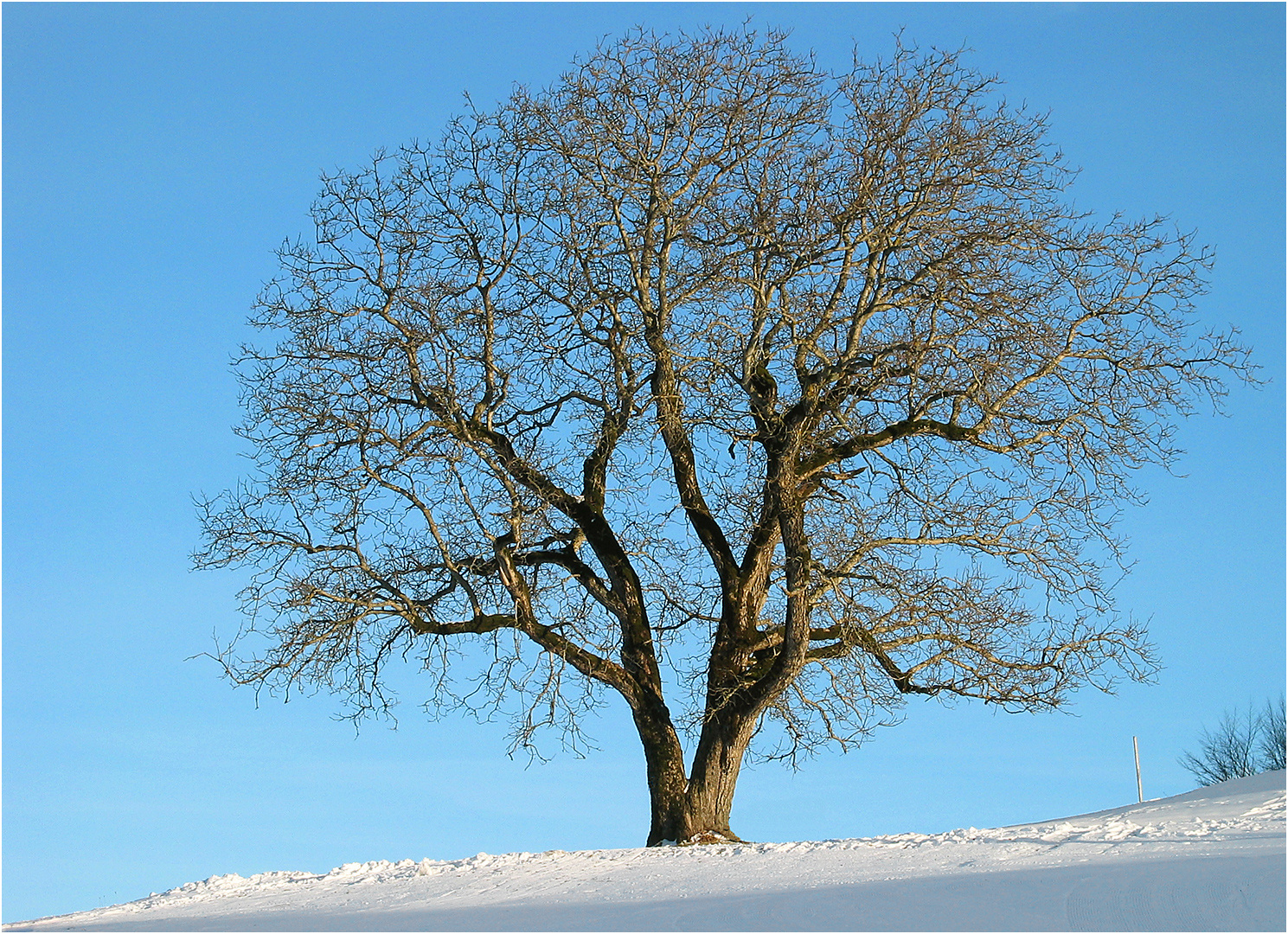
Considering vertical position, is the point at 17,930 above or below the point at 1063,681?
below

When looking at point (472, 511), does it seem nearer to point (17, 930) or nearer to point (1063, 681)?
point (17, 930)

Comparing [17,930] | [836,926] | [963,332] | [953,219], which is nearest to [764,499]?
[963,332]

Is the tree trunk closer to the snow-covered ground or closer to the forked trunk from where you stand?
the forked trunk

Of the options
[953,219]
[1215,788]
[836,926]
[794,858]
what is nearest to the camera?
[836,926]

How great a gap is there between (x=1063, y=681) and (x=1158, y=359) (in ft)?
11.2

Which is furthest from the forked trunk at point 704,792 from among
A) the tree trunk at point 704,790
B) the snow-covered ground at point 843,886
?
the snow-covered ground at point 843,886

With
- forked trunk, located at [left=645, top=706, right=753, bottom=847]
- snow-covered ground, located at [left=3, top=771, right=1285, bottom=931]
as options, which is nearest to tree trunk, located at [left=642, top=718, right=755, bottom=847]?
forked trunk, located at [left=645, top=706, right=753, bottom=847]

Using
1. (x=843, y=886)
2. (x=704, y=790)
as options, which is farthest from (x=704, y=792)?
(x=843, y=886)

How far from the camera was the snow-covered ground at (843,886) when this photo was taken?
7.08 metres

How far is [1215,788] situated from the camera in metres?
12.0

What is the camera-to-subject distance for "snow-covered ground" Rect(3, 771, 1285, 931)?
23.2ft

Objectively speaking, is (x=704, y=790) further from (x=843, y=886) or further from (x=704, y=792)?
(x=843, y=886)

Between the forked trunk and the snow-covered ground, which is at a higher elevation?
the forked trunk

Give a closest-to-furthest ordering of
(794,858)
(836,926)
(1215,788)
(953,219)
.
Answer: (836,926), (794,858), (1215,788), (953,219)
